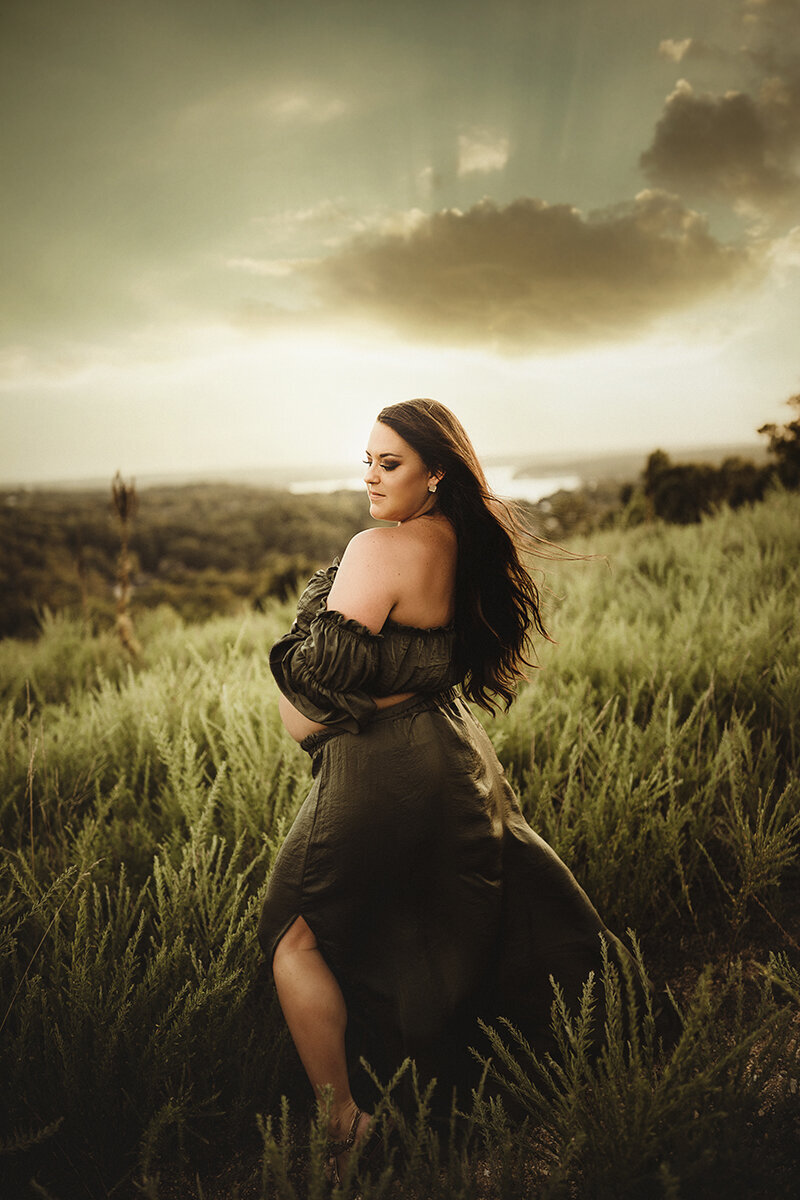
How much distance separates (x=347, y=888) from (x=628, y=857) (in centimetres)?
125

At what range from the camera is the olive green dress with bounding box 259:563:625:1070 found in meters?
1.63

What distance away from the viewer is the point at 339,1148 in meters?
1.63

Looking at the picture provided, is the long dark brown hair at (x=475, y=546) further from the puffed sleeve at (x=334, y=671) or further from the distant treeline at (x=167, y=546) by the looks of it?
the distant treeline at (x=167, y=546)

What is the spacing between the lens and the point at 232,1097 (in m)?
1.92

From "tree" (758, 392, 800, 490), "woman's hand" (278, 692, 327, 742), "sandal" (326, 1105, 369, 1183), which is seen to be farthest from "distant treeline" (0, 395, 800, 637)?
"sandal" (326, 1105, 369, 1183)

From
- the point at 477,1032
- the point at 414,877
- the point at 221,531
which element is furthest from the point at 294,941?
the point at 221,531

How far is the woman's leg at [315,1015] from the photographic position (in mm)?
1687

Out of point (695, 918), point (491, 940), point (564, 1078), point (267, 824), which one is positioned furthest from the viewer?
point (267, 824)

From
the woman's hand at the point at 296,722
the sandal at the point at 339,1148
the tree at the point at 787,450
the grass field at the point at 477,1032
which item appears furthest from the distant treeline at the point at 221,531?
the sandal at the point at 339,1148

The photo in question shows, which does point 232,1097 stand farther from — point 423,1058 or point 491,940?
point 491,940

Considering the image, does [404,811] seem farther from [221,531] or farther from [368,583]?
[221,531]

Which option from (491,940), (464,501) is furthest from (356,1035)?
(464,501)

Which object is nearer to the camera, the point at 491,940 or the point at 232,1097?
the point at 491,940

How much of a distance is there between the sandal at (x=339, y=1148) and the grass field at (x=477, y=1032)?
3.3 inches
